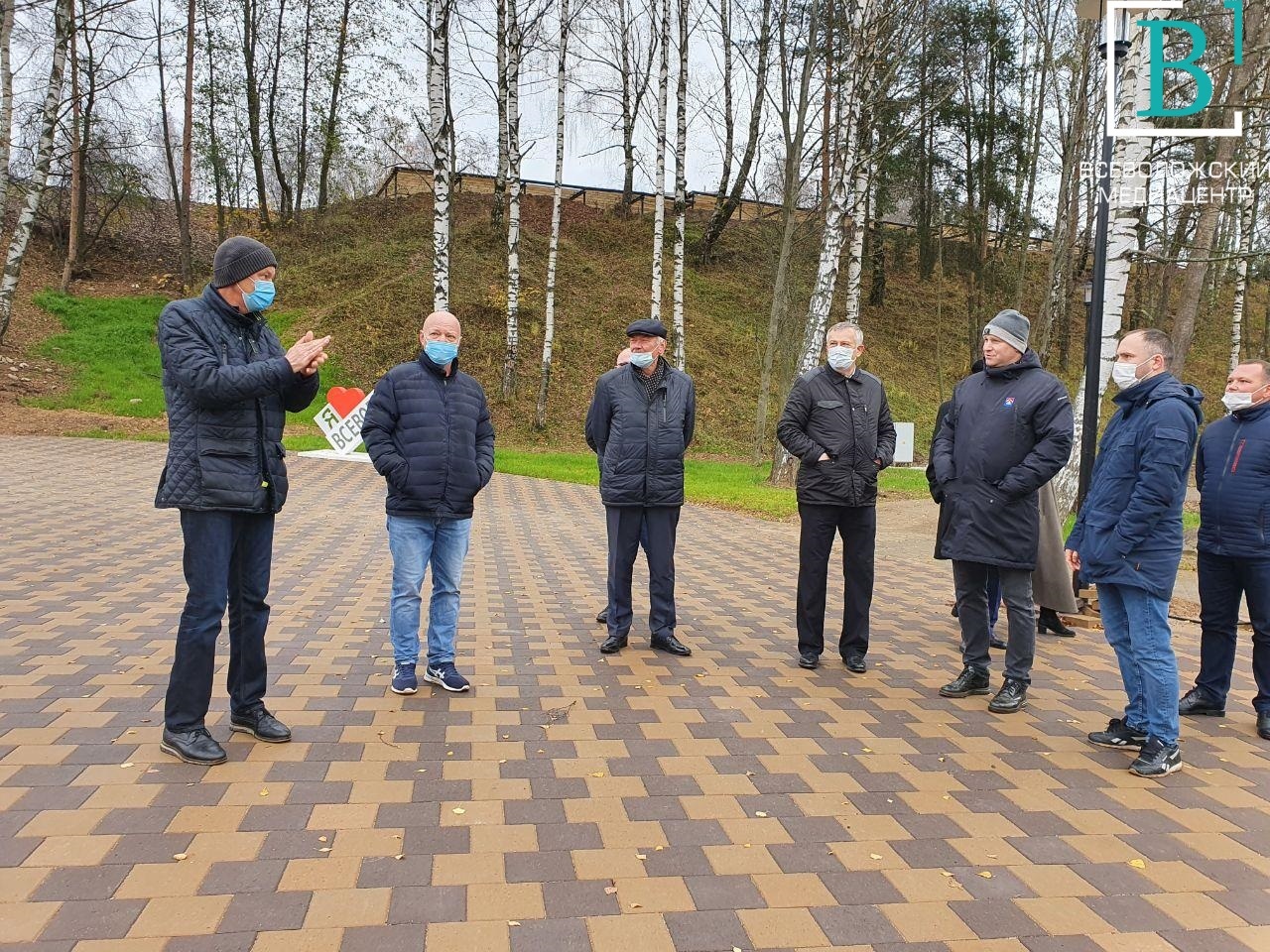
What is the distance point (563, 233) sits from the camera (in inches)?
1255

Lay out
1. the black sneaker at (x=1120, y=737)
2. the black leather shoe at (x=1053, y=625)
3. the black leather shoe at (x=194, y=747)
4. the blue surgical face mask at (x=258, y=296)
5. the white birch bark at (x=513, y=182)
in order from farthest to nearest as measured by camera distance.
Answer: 1. the white birch bark at (x=513, y=182)
2. the black leather shoe at (x=1053, y=625)
3. the black sneaker at (x=1120, y=737)
4. the blue surgical face mask at (x=258, y=296)
5. the black leather shoe at (x=194, y=747)

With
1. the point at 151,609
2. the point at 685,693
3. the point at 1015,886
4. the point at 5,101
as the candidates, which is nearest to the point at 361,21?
the point at 5,101

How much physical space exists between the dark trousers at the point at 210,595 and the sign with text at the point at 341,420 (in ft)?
41.0

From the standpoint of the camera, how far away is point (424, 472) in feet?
14.5

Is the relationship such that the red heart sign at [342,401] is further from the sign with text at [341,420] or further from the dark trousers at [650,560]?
the dark trousers at [650,560]

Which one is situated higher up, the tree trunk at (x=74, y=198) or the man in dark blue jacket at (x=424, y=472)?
the tree trunk at (x=74, y=198)

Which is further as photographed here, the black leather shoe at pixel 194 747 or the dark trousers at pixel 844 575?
the dark trousers at pixel 844 575

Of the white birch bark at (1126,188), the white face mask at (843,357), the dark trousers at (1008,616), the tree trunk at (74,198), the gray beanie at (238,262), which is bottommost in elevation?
the dark trousers at (1008,616)

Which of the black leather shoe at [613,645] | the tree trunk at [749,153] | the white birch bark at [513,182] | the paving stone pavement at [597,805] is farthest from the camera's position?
the tree trunk at [749,153]

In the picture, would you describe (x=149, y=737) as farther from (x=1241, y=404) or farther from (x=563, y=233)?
(x=563, y=233)

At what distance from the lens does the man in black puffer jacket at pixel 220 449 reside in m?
3.38

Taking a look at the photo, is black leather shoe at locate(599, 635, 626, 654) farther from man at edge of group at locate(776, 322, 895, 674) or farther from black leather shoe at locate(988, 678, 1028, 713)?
black leather shoe at locate(988, 678, 1028, 713)

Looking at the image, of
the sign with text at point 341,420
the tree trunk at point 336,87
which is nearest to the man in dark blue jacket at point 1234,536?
the sign with text at point 341,420

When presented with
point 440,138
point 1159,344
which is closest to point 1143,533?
point 1159,344
